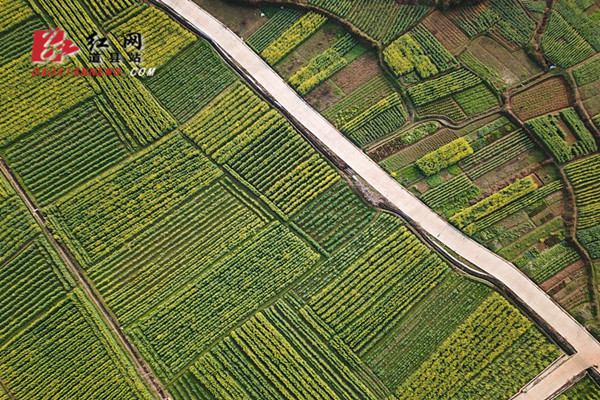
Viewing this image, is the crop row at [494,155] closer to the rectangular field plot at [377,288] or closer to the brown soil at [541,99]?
the brown soil at [541,99]

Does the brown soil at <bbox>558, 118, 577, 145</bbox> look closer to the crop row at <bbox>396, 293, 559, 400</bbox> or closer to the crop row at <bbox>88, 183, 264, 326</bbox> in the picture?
the crop row at <bbox>396, 293, 559, 400</bbox>

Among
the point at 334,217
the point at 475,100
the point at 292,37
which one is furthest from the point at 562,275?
the point at 292,37

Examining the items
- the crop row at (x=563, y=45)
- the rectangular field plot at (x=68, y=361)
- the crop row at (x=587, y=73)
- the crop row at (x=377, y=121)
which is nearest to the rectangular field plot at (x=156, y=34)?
the crop row at (x=377, y=121)

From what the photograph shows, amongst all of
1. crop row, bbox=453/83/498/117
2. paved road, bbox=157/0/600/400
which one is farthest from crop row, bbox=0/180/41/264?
crop row, bbox=453/83/498/117

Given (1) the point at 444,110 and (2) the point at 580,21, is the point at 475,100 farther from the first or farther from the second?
(2) the point at 580,21

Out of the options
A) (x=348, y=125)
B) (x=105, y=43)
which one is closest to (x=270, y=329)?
(x=348, y=125)

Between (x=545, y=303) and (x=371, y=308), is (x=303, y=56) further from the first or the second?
(x=545, y=303)
